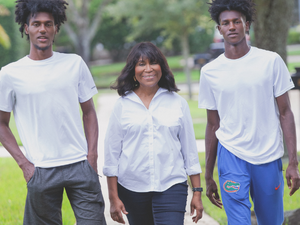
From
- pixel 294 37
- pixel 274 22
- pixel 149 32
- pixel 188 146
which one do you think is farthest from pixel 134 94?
pixel 294 37

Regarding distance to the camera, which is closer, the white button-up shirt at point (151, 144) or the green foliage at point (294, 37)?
the white button-up shirt at point (151, 144)

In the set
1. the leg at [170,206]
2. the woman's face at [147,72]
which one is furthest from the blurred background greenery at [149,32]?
the leg at [170,206]

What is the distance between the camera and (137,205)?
3.28 meters

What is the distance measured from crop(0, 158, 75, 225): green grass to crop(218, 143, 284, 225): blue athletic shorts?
249cm

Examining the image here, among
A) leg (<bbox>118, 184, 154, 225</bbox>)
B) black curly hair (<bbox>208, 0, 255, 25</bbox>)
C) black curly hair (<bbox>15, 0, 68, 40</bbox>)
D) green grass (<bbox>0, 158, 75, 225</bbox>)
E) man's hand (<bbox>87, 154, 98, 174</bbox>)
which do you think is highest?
black curly hair (<bbox>15, 0, 68, 40</bbox>)

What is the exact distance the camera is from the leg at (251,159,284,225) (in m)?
3.28

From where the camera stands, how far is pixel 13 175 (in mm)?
7465

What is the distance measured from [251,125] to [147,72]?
0.87 m

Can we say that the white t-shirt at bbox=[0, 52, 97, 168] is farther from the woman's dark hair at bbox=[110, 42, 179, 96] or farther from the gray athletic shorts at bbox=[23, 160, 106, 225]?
the woman's dark hair at bbox=[110, 42, 179, 96]

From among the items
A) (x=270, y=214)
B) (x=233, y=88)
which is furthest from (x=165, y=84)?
(x=270, y=214)

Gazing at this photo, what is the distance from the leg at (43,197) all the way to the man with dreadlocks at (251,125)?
49.5 inches

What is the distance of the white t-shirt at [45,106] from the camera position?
10.3ft

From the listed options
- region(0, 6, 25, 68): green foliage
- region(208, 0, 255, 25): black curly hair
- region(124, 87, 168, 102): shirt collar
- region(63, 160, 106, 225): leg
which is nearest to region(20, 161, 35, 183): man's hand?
region(63, 160, 106, 225): leg

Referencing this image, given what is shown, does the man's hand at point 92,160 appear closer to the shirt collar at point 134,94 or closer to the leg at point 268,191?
the shirt collar at point 134,94
